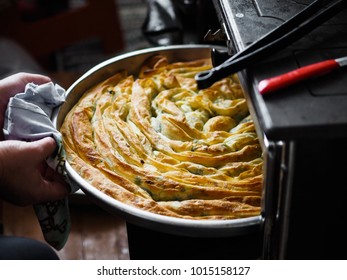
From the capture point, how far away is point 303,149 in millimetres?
983

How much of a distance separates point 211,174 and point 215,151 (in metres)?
0.07

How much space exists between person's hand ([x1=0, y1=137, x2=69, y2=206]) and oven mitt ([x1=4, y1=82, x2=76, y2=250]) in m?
0.04

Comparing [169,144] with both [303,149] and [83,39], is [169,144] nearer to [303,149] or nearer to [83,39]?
[303,149]

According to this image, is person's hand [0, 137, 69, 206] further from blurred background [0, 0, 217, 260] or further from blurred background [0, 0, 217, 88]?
blurred background [0, 0, 217, 88]

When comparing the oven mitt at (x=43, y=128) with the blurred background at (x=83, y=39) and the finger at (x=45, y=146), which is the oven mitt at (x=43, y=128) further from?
the blurred background at (x=83, y=39)

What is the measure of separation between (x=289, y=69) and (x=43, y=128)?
0.60 metres

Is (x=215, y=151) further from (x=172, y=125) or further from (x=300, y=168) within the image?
(x=300, y=168)

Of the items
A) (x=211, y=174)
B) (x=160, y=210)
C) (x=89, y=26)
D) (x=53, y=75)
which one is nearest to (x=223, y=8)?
(x=211, y=174)

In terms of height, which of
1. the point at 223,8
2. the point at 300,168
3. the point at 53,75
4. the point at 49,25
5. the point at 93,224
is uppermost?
the point at 223,8

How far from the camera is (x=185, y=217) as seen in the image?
3.89 feet

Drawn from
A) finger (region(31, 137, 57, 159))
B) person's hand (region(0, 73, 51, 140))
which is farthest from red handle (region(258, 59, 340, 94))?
person's hand (region(0, 73, 51, 140))

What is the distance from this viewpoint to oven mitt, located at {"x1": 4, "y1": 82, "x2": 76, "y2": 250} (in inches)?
51.4

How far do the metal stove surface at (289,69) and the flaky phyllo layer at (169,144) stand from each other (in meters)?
0.24

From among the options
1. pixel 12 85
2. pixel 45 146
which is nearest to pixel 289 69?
pixel 45 146
